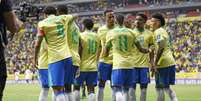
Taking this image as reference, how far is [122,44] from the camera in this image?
11.1 m

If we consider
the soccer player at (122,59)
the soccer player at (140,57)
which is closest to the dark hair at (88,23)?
the soccer player at (140,57)

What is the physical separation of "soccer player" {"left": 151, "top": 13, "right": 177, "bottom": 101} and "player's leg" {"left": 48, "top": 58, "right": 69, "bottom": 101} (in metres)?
3.65

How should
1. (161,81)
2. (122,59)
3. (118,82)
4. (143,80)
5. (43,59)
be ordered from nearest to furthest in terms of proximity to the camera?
(118,82)
(122,59)
(43,59)
(161,81)
(143,80)

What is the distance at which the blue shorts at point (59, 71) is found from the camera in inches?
364

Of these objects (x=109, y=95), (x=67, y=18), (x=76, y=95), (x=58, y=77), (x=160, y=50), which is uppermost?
(x=67, y=18)

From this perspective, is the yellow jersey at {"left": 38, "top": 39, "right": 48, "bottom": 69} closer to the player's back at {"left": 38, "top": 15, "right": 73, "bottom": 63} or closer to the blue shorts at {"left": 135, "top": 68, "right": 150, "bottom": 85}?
the player's back at {"left": 38, "top": 15, "right": 73, "bottom": 63}

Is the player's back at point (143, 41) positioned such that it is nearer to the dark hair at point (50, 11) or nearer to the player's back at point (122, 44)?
the player's back at point (122, 44)

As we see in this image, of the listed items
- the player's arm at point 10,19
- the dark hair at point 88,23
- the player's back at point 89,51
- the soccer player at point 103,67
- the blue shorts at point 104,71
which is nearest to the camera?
the player's arm at point 10,19

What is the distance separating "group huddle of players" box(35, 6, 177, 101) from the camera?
9562 mm

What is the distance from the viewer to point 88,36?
13383 mm

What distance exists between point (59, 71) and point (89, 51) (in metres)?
4.09

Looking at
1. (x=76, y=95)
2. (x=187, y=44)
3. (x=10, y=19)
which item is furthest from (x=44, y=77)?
(x=187, y=44)

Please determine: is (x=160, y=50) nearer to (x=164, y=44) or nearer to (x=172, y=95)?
(x=164, y=44)

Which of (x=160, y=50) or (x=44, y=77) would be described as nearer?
(x=44, y=77)
